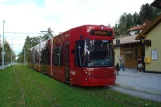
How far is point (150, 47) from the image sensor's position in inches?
1041

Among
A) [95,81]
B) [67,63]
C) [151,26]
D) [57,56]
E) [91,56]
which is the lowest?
[95,81]

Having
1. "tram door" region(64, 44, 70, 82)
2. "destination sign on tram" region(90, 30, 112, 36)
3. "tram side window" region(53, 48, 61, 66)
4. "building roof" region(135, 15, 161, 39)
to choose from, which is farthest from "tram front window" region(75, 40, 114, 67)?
"building roof" region(135, 15, 161, 39)

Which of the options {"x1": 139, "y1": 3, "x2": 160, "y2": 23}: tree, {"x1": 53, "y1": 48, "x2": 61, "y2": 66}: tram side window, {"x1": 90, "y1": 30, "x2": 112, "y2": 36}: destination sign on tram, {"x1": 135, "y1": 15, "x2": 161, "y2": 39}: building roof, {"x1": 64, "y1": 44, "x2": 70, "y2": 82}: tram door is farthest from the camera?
{"x1": 139, "y1": 3, "x2": 160, "y2": 23}: tree

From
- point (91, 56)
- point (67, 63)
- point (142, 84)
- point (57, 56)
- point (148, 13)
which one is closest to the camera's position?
point (91, 56)

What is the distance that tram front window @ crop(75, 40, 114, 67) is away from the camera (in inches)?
578

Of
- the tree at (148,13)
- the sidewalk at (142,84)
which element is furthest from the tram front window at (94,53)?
the tree at (148,13)

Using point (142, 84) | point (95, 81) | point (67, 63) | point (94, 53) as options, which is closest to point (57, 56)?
point (67, 63)

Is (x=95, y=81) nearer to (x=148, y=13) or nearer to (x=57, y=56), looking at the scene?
(x=57, y=56)

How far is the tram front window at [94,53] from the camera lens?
1468cm

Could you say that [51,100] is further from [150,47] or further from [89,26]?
[150,47]

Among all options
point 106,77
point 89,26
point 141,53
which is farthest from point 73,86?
point 141,53

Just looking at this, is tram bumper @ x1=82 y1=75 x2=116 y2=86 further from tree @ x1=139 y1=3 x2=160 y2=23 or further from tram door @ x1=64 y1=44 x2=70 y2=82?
tree @ x1=139 y1=3 x2=160 y2=23

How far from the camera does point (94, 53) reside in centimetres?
1475

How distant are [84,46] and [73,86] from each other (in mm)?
3236
